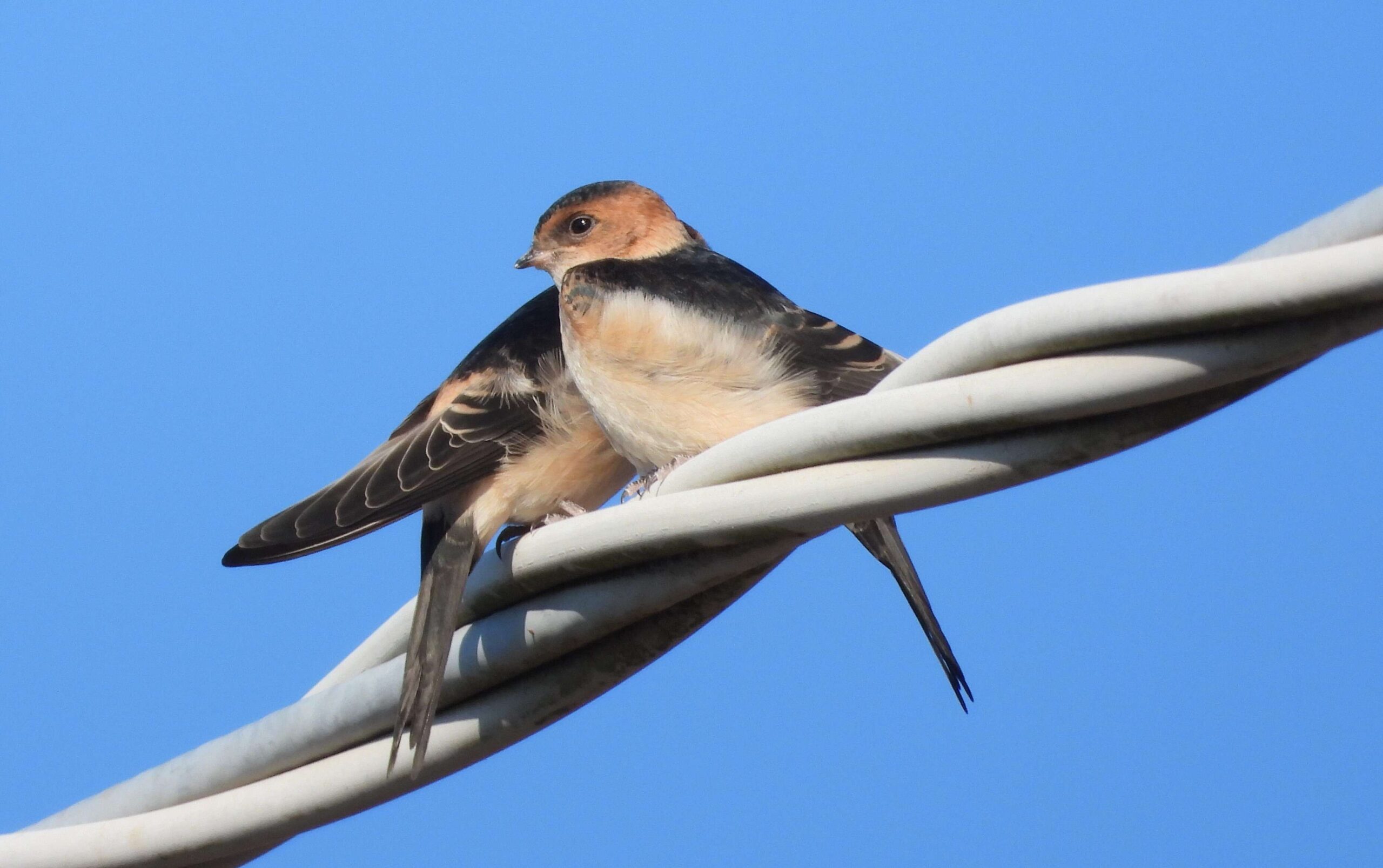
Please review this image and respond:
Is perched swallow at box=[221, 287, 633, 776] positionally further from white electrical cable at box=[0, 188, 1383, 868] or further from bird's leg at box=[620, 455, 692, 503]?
white electrical cable at box=[0, 188, 1383, 868]

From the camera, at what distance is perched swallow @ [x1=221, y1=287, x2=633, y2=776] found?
2.37m

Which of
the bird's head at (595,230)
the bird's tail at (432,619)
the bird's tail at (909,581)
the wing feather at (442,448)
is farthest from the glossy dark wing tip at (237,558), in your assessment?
the bird's head at (595,230)

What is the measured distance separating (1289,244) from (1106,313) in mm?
120

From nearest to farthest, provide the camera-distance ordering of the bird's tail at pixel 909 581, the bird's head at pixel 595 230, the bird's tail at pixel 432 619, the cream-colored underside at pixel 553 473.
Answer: the bird's tail at pixel 432 619 → the bird's tail at pixel 909 581 → the cream-colored underside at pixel 553 473 → the bird's head at pixel 595 230

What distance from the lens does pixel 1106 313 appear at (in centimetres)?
112

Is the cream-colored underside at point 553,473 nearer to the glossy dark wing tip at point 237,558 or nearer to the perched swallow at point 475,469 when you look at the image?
the perched swallow at point 475,469

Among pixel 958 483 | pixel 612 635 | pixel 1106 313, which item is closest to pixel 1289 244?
pixel 1106 313

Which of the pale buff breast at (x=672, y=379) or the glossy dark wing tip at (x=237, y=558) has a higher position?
the pale buff breast at (x=672, y=379)

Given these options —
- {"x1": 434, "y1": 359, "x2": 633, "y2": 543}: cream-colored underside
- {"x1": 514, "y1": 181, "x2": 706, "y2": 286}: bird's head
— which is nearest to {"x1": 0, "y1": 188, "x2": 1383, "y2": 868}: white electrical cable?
{"x1": 434, "y1": 359, "x2": 633, "y2": 543}: cream-colored underside

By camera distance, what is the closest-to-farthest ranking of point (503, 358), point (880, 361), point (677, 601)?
point (677, 601)
point (880, 361)
point (503, 358)

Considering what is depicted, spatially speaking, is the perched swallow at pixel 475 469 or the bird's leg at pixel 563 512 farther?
the bird's leg at pixel 563 512

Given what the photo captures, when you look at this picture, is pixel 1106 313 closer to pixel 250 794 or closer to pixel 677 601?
pixel 677 601

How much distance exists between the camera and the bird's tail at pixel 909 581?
2.11 m

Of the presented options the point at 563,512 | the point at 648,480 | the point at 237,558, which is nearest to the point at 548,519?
the point at 563,512
